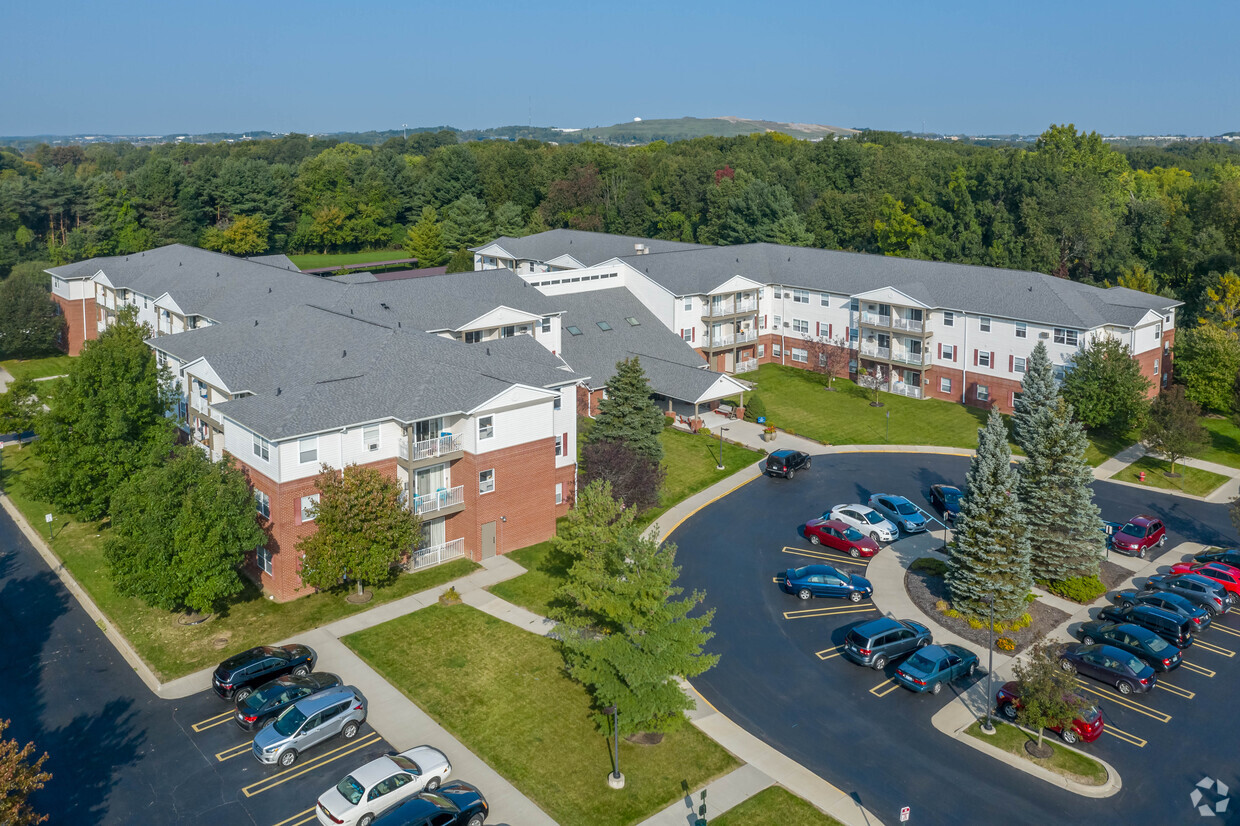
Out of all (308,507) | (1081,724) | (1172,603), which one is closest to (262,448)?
(308,507)

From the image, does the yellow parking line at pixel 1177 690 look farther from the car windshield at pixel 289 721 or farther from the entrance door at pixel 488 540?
the car windshield at pixel 289 721

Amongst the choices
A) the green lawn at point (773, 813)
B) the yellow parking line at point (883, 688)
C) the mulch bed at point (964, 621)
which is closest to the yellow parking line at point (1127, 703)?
the mulch bed at point (964, 621)

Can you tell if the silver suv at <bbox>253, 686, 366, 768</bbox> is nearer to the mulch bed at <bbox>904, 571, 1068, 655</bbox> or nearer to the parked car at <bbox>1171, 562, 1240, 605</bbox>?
the mulch bed at <bbox>904, 571, 1068, 655</bbox>

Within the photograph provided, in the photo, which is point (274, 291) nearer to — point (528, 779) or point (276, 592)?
point (276, 592)

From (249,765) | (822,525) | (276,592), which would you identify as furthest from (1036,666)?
(276,592)

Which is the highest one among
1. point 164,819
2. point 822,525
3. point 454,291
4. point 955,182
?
point 955,182

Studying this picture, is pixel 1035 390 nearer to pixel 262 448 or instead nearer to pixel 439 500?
pixel 439 500

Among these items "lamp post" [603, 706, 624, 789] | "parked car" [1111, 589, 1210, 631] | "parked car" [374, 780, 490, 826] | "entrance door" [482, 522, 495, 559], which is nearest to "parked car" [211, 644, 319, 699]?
"parked car" [374, 780, 490, 826]
